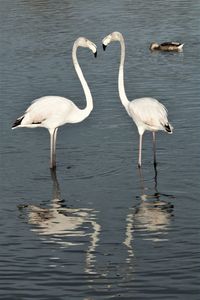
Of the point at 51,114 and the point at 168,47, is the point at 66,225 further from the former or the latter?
the point at 168,47

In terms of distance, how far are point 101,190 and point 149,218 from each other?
63.8 inches

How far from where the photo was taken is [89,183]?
1376cm

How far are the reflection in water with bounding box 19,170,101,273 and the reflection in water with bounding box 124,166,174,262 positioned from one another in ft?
1.45

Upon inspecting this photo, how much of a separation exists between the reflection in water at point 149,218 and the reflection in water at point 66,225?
0.44 metres

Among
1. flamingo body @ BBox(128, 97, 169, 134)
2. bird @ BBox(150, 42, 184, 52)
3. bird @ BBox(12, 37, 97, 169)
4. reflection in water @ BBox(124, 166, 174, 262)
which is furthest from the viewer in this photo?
bird @ BBox(150, 42, 184, 52)

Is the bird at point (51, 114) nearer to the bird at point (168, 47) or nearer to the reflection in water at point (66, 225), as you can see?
the reflection in water at point (66, 225)

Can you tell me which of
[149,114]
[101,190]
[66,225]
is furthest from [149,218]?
[149,114]

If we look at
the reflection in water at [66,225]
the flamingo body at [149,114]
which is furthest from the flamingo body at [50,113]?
the reflection in water at [66,225]

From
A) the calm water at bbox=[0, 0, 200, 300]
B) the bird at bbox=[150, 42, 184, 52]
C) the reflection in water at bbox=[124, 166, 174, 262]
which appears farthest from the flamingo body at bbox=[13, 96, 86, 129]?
the bird at bbox=[150, 42, 184, 52]

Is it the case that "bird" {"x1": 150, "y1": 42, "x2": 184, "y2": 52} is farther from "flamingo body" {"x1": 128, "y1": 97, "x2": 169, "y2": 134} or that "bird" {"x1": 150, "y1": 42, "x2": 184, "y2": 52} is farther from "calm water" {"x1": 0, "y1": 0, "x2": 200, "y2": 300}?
"flamingo body" {"x1": 128, "y1": 97, "x2": 169, "y2": 134}

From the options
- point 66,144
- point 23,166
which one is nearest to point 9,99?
point 66,144

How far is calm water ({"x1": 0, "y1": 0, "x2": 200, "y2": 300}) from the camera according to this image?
31.8ft

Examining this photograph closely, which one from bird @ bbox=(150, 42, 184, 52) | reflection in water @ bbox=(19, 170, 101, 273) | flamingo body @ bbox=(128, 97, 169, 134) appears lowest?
reflection in water @ bbox=(19, 170, 101, 273)

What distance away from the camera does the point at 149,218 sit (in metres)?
11.9
